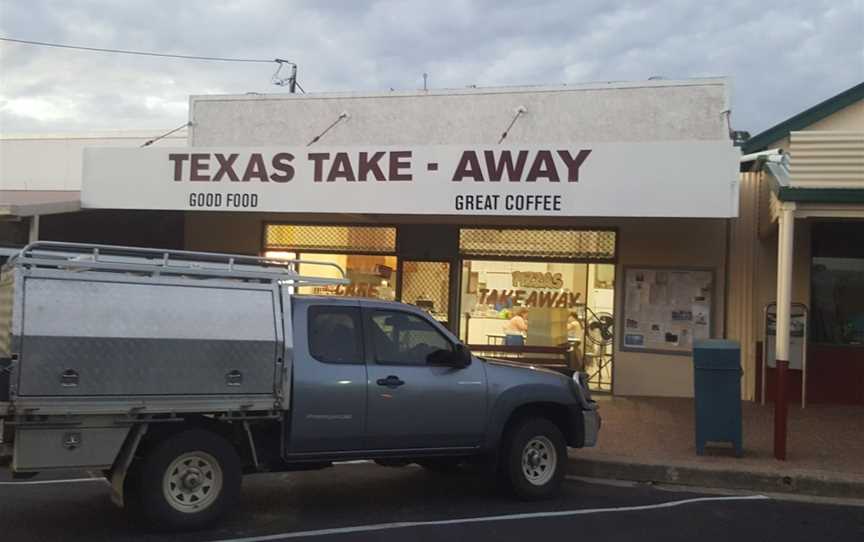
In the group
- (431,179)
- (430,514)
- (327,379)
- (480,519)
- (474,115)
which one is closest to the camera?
(327,379)

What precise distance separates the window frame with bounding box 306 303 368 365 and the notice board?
7382mm

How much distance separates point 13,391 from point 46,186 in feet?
59.7

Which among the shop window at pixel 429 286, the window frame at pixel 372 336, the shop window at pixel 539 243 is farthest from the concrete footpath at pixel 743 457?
the shop window at pixel 429 286

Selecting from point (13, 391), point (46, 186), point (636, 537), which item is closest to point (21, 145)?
point (46, 186)

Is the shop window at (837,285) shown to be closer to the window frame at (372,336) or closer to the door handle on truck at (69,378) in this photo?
the window frame at (372,336)

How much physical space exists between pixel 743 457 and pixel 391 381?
4494 mm

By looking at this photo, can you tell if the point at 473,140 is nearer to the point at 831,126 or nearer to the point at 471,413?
the point at 831,126

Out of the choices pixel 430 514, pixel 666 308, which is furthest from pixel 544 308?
pixel 430 514

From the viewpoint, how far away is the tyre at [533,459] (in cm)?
757

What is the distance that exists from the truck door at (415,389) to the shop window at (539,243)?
657cm

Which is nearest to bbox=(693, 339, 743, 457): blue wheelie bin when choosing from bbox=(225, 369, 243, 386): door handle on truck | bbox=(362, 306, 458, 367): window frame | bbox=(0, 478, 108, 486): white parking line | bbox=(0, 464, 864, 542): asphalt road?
bbox=(0, 464, 864, 542): asphalt road

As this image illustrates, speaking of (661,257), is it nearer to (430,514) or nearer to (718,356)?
(718,356)

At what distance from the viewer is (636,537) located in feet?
21.4

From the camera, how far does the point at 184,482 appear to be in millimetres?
6258
